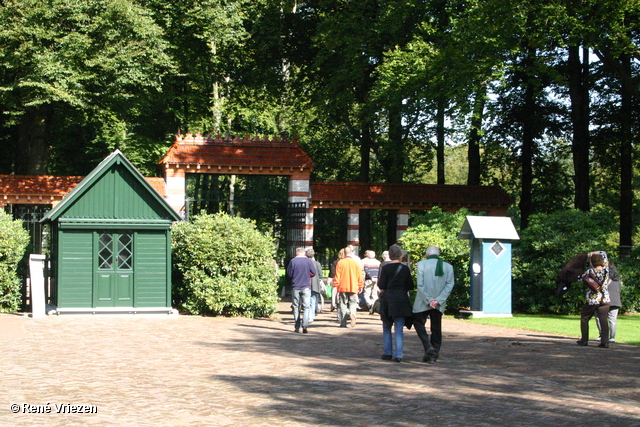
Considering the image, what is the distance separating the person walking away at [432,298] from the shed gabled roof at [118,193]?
9.03 m

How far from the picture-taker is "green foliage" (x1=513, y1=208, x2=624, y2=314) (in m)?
21.1

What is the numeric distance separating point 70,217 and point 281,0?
761 inches

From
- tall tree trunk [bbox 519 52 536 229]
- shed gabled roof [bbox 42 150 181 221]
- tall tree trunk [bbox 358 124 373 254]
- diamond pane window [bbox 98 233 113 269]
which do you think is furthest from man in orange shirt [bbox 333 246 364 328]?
tall tree trunk [bbox 519 52 536 229]

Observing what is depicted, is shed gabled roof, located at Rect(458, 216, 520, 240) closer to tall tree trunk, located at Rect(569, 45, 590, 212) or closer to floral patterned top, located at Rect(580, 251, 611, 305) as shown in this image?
floral patterned top, located at Rect(580, 251, 611, 305)

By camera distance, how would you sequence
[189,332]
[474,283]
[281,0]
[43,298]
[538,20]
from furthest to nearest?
[281,0] < [538,20] < [474,283] < [43,298] < [189,332]

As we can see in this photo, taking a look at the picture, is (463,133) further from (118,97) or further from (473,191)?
(118,97)

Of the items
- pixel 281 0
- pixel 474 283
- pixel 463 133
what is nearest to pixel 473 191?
pixel 463 133

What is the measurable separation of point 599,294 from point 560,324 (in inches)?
189

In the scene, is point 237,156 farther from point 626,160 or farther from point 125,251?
point 626,160

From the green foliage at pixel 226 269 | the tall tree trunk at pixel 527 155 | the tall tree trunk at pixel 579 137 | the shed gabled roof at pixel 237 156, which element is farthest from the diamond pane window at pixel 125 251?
the tall tree trunk at pixel 527 155

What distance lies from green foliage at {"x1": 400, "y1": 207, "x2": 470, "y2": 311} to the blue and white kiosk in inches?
43.0

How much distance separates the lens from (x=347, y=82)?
31.9 m

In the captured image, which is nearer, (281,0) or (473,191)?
(473,191)

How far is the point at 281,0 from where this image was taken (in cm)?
3503
